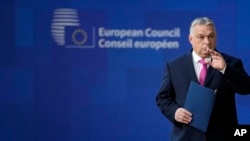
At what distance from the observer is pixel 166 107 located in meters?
2.69

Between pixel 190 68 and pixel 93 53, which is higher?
pixel 93 53

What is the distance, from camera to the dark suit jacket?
2600 mm

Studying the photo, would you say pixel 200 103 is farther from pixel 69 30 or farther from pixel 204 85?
pixel 69 30

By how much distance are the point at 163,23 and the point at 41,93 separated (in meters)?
1.24

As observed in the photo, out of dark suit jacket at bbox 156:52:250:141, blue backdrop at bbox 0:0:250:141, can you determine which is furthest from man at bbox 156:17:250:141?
blue backdrop at bbox 0:0:250:141

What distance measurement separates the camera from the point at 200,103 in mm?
2590

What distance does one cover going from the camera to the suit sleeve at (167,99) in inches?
105

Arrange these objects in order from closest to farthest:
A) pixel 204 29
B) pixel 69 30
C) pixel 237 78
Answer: pixel 237 78 < pixel 204 29 < pixel 69 30

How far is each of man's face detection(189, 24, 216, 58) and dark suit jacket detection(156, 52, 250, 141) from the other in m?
0.10

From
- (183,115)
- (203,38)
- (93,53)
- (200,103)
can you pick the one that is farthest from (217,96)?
(93,53)

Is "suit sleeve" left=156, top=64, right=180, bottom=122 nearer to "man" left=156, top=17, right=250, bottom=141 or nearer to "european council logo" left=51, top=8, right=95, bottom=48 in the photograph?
"man" left=156, top=17, right=250, bottom=141

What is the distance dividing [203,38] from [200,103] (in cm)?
33

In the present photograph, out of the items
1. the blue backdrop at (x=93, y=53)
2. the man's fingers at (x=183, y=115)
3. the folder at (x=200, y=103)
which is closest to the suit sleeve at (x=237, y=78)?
the folder at (x=200, y=103)

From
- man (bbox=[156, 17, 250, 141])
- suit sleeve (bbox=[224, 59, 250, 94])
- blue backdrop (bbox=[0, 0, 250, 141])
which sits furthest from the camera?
blue backdrop (bbox=[0, 0, 250, 141])
